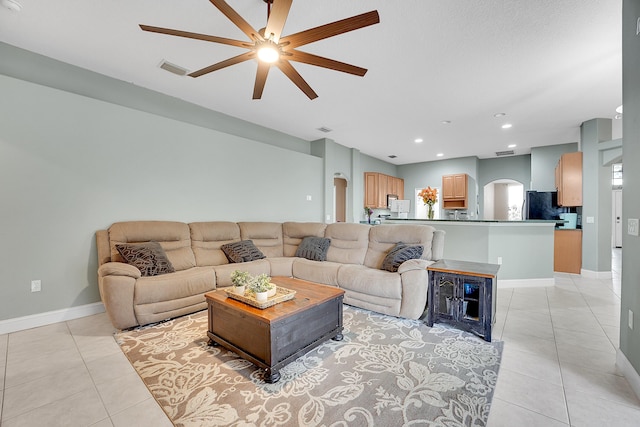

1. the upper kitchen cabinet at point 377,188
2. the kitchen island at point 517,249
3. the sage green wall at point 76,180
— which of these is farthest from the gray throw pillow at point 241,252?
the upper kitchen cabinet at point 377,188

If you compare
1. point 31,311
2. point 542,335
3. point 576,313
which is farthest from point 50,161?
point 576,313

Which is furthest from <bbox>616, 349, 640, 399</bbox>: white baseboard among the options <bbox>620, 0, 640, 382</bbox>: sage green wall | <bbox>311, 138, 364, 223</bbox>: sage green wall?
<bbox>311, 138, 364, 223</bbox>: sage green wall

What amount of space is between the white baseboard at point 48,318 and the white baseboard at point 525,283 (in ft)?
19.0

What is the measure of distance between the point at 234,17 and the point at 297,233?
3378mm

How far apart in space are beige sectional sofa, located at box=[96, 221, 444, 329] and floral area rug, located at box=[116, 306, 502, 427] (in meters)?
0.31

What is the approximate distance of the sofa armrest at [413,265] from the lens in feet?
9.75

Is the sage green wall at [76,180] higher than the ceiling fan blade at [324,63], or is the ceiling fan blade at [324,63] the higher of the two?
the ceiling fan blade at [324,63]

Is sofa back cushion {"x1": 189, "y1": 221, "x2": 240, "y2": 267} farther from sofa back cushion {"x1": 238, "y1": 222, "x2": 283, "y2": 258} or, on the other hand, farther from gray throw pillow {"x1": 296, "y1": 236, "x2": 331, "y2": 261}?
gray throw pillow {"x1": 296, "y1": 236, "x2": 331, "y2": 261}

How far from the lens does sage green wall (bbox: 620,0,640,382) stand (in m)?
1.82

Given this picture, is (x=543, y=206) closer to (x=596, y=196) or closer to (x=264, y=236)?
(x=596, y=196)

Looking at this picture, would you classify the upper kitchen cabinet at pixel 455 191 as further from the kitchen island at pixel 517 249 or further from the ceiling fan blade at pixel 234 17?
the ceiling fan blade at pixel 234 17

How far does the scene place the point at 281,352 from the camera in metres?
1.97

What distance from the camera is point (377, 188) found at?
7.77 m

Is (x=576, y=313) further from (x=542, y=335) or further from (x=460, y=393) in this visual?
(x=460, y=393)
